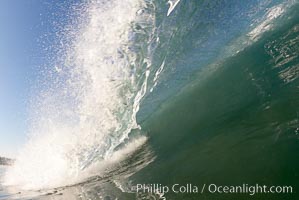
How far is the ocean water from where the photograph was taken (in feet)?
20.8

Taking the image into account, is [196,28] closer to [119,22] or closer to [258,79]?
[119,22]

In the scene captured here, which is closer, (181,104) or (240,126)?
(240,126)

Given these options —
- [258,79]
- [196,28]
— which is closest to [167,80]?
[196,28]

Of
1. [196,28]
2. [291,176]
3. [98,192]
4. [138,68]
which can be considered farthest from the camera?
[196,28]

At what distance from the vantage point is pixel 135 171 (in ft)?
27.2

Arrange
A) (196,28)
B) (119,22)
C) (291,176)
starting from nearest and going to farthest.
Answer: (291,176) → (119,22) → (196,28)

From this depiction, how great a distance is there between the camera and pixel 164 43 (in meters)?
10.6

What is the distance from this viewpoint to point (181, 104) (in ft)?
37.6

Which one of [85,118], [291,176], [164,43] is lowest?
[291,176]

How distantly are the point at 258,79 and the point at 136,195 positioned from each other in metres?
4.30

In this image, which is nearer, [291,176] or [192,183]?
[291,176]

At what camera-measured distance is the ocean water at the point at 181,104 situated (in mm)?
6336

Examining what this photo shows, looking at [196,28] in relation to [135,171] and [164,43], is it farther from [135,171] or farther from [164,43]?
[135,171]

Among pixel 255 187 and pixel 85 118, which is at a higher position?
pixel 85 118
